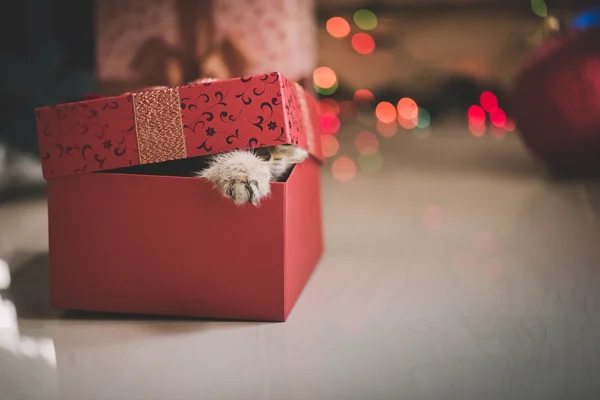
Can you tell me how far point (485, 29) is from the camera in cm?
336

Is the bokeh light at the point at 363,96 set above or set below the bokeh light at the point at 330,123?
above

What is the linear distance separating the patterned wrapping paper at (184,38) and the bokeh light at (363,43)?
59.7 inches

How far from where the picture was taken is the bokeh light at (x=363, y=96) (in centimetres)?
349

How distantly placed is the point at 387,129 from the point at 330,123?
0.30m

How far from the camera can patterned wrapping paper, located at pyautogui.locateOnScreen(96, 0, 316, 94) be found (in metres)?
1.82

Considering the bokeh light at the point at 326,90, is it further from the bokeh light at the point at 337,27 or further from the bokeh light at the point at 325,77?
the bokeh light at the point at 337,27

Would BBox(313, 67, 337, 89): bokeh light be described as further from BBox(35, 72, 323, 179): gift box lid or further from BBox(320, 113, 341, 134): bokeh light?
BBox(35, 72, 323, 179): gift box lid

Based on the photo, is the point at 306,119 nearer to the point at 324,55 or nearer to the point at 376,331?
the point at 376,331

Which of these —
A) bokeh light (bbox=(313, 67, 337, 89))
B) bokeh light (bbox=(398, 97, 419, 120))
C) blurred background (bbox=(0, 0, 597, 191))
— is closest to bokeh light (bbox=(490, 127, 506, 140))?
blurred background (bbox=(0, 0, 597, 191))

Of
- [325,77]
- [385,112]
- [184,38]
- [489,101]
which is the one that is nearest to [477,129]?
[489,101]

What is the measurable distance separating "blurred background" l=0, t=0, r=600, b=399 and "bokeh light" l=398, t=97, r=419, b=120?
0.05ft

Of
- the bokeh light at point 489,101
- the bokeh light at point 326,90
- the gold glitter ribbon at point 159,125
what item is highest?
the bokeh light at point 326,90

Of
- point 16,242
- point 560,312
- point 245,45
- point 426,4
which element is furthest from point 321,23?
point 560,312

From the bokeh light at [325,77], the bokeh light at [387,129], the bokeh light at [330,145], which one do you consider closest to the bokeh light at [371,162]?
the bokeh light at [330,145]
